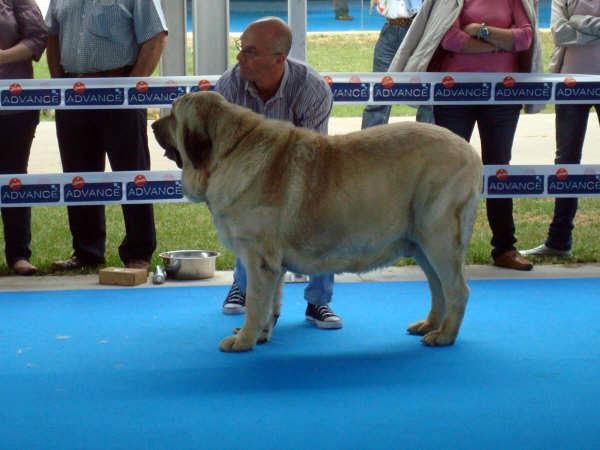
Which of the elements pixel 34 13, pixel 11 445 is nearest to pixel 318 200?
pixel 11 445

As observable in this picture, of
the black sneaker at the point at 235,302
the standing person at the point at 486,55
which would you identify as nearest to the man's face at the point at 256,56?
the black sneaker at the point at 235,302

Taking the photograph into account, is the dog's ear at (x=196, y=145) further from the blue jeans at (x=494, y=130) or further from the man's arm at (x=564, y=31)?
the man's arm at (x=564, y=31)

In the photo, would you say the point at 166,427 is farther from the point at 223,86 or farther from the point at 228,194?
the point at 223,86

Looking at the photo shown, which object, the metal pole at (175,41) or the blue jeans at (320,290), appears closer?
the blue jeans at (320,290)

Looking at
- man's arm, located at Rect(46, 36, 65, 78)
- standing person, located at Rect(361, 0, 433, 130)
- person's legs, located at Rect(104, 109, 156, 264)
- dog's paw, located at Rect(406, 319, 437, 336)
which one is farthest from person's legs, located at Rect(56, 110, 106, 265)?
dog's paw, located at Rect(406, 319, 437, 336)

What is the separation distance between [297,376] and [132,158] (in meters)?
2.76

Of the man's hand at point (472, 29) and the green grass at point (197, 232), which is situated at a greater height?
the man's hand at point (472, 29)

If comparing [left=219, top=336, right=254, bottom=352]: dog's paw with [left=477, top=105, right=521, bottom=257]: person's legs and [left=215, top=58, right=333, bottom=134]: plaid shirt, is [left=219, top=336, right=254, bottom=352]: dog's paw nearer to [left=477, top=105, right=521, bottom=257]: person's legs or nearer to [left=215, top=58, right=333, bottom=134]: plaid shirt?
[left=215, top=58, right=333, bottom=134]: plaid shirt

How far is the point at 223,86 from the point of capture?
4.84 metres

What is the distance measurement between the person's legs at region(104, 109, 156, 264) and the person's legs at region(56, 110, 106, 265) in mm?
136

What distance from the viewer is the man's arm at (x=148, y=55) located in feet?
19.6

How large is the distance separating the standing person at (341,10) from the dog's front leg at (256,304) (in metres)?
30.3

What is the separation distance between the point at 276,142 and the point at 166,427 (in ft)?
5.27

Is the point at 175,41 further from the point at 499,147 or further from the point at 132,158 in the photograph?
the point at 499,147
